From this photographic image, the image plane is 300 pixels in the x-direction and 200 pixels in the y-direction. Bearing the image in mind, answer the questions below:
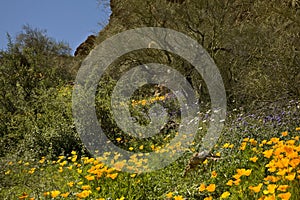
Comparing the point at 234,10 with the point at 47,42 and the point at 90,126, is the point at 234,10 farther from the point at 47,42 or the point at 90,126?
the point at 47,42

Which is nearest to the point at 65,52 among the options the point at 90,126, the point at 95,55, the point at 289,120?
the point at 95,55

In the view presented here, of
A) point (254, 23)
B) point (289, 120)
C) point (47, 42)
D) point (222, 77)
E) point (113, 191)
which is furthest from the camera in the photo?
point (47, 42)

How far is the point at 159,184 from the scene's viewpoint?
402cm

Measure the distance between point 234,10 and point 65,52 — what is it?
23.3 metres

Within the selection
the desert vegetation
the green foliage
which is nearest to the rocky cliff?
the desert vegetation

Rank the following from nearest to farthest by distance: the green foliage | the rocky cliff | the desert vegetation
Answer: the desert vegetation < the green foliage < the rocky cliff

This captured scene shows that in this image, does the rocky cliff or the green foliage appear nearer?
the green foliage

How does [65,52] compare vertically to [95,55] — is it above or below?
above

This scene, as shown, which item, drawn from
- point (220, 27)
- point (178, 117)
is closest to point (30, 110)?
point (178, 117)

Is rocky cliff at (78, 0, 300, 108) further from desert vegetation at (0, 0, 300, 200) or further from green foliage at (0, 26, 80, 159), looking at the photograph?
green foliage at (0, 26, 80, 159)

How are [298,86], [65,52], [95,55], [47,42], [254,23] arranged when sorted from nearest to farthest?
[298,86] → [254,23] → [95,55] → [47,42] → [65,52]

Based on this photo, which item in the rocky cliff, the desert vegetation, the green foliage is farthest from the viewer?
the rocky cliff

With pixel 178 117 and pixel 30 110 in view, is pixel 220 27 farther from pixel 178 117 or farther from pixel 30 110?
pixel 30 110

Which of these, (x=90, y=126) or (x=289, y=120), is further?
(x=90, y=126)
